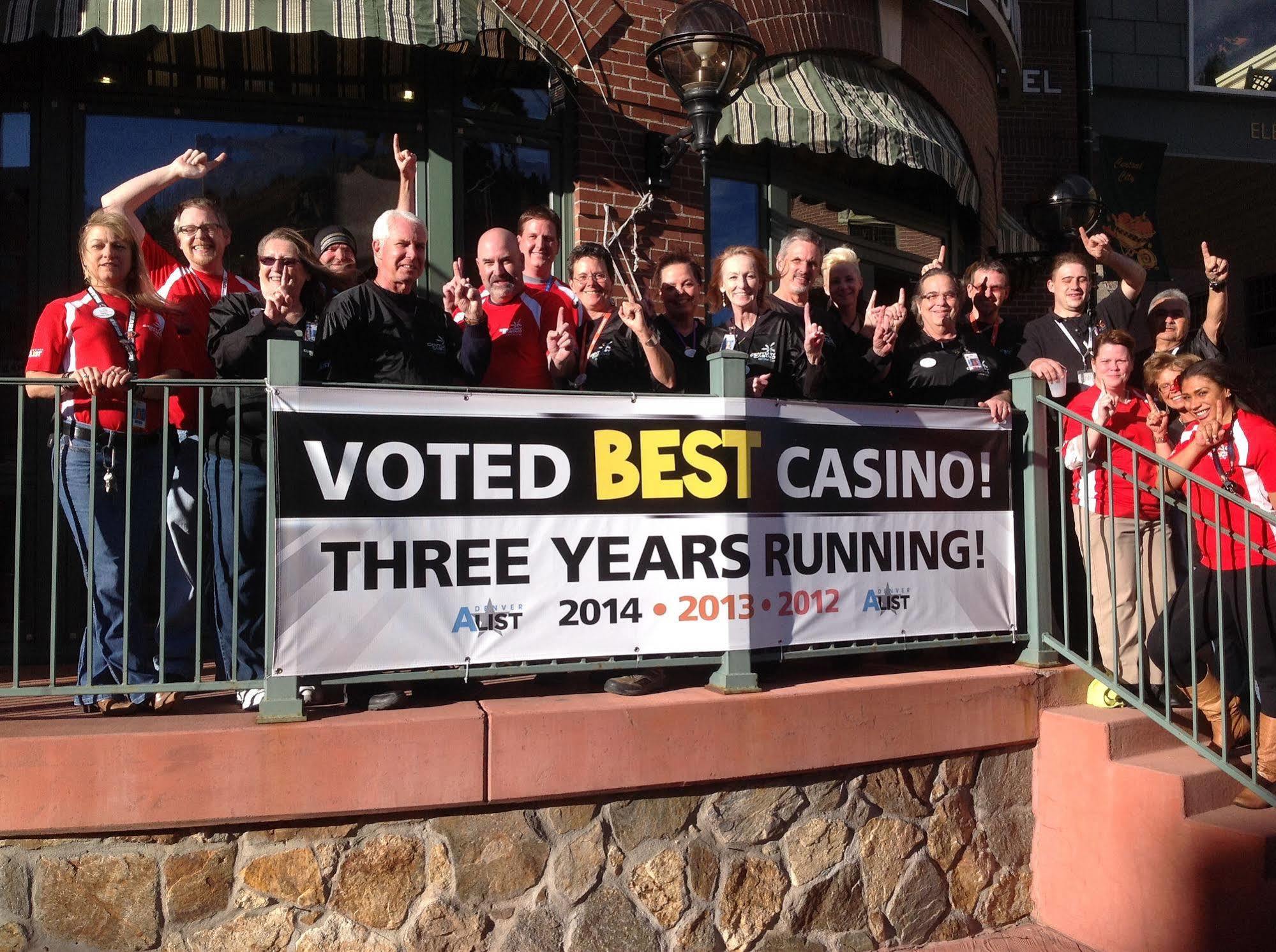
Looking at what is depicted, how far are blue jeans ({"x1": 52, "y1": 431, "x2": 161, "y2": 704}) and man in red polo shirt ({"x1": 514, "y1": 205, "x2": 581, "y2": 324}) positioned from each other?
71.1 inches

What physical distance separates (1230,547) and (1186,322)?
6.80 ft

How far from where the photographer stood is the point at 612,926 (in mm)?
3814

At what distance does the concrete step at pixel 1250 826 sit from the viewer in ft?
12.8

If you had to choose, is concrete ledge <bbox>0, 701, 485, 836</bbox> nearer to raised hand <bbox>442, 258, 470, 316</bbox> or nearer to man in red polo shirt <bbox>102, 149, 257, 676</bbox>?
man in red polo shirt <bbox>102, 149, 257, 676</bbox>

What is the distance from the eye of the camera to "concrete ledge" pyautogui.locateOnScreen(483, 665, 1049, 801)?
12.1 feet

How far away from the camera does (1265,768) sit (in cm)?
418

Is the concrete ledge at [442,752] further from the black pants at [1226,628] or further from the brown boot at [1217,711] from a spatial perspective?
the brown boot at [1217,711]

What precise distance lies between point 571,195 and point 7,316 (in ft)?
10.2

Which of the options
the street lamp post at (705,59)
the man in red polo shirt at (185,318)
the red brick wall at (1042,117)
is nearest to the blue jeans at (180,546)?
the man in red polo shirt at (185,318)

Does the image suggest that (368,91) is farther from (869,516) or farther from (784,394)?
(869,516)

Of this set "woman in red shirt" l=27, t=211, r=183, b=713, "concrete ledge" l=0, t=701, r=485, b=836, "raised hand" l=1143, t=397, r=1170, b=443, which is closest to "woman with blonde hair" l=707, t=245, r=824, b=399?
"raised hand" l=1143, t=397, r=1170, b=443

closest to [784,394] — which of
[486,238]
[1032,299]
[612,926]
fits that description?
[486,238]

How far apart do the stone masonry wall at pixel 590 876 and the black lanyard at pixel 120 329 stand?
1.66 meters

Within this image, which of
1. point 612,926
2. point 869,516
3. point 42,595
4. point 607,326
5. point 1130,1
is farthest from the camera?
point 1130,1
